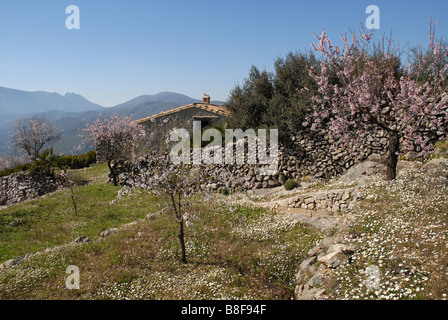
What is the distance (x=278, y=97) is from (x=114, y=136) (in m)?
14.4

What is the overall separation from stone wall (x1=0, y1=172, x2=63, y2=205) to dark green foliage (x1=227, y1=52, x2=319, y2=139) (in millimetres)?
16899

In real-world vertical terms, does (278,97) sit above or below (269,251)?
above

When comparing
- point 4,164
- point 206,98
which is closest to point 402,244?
point 206,98

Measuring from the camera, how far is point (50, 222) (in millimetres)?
15406

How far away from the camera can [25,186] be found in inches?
996

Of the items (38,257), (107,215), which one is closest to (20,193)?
(107,215)

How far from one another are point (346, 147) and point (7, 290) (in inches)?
619

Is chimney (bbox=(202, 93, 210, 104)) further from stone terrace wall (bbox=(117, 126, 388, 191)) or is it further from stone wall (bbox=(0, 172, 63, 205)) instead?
stone wall (bbox=(0, 172, 63, 205))

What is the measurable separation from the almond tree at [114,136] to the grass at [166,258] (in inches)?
410

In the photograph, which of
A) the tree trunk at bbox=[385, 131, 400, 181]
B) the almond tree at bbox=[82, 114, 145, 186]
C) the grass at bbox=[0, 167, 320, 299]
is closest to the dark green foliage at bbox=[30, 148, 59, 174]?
the almond tree at bbox=[82, 114, 145, 186]

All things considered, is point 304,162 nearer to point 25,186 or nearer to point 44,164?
point 44,164

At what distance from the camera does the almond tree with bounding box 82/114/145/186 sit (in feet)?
80.1

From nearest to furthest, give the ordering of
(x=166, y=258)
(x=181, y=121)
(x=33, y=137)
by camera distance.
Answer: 1. (x=166, y=258)
2. (x=181, y=121)
3. (x=33, y=137)

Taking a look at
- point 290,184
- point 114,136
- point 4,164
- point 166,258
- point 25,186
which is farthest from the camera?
point 4,164
